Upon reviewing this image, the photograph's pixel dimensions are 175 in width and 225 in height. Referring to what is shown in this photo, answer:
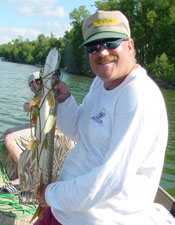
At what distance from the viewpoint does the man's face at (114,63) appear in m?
1.60

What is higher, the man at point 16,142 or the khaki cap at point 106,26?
the khaki cap at point 106,26

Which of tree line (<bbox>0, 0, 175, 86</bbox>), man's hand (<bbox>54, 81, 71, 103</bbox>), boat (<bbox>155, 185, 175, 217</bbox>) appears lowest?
boat (<bbox>155, 185, 175, 217</bbox>)

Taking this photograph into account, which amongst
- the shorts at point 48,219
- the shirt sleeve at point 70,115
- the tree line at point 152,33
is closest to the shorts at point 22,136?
the shirt sleeve at point 70,115

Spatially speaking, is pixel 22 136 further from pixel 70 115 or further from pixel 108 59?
pixel 108 59

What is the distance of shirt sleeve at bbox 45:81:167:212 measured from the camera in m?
1.40

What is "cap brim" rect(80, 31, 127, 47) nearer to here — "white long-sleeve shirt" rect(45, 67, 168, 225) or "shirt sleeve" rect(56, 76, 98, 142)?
"white long-sleeve shirt" rect(45, 67, 168, 225)

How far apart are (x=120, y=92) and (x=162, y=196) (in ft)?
7.06

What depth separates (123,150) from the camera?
1.40 m

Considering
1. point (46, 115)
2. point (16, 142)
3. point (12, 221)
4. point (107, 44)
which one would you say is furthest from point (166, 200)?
point (16, 142)

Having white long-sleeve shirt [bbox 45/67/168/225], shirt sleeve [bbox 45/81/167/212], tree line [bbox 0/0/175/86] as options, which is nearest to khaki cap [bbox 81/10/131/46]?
white long-sleeve shirt [bbox 45/67/168/225]

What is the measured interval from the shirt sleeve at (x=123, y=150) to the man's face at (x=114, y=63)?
162 millimetres

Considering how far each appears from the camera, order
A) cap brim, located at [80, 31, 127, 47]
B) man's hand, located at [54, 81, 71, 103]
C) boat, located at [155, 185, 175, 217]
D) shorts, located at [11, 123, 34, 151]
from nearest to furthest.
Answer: cap brim, located at [80, 31, 127, 47], man's hand, located at [54, 81, 71, 103], boat, located at [155, 185, 175, 217], shorts, located at [11, 123, 34, 151]

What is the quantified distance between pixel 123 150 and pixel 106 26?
0.68 m

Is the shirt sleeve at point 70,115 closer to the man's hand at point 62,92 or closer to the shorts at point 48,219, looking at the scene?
the man's hand at point 62,92
